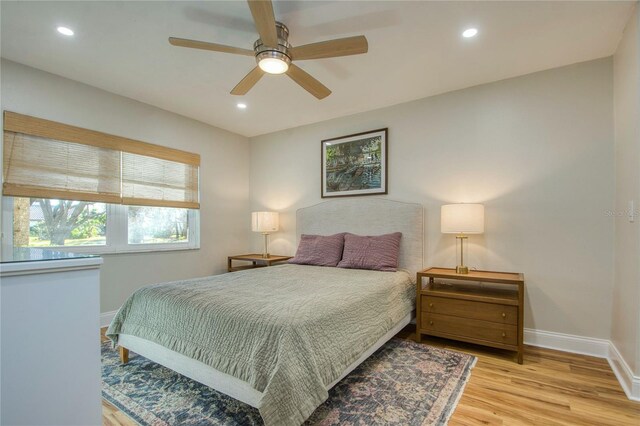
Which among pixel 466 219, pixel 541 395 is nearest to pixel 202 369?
pixel 541 395

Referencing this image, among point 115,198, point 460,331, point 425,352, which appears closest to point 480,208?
point 460,331

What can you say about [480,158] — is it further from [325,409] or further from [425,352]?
[325,409]

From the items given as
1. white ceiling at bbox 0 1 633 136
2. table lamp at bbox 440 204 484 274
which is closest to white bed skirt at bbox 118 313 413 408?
table lamp at bbox 440 204 484 274

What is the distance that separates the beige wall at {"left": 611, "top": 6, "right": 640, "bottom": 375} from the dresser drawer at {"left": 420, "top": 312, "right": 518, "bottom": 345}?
67 cm

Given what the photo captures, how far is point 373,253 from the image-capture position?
10.6 ft

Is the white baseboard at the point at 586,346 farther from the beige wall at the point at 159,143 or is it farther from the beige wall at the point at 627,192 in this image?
the beige wall at the point at 159,143

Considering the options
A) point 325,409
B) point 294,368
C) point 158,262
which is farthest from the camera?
point 158,262

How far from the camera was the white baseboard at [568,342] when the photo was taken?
97.2 inches

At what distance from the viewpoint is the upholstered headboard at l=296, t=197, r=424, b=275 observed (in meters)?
3.32

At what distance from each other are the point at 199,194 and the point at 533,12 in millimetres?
3940

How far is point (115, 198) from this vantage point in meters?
3.28

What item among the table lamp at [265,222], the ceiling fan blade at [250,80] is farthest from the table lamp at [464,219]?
the table lamp at [265,222]

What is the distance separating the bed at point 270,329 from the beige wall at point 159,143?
51.2 inches

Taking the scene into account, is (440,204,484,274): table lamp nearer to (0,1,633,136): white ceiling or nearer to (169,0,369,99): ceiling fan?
(0,1,633,136): white ceiling
